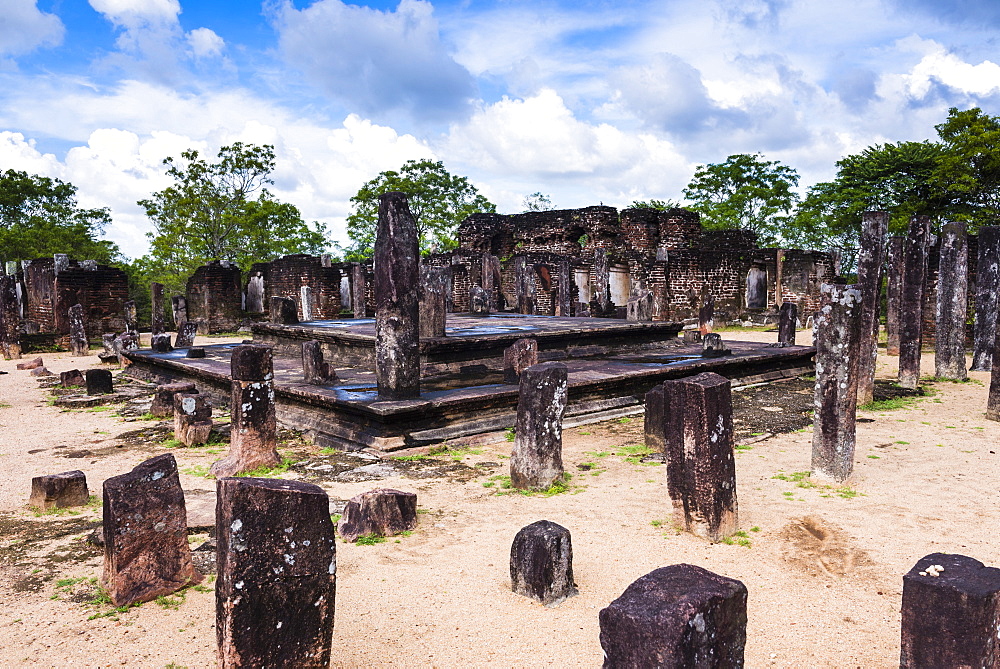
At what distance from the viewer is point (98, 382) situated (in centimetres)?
1137

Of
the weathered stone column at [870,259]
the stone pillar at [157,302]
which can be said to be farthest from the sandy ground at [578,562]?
the stone pillar at [157,302]

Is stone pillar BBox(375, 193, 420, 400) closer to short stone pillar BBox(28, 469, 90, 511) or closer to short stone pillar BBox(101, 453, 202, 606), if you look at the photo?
short stone pillar BBox(28, 469, 90, 511)

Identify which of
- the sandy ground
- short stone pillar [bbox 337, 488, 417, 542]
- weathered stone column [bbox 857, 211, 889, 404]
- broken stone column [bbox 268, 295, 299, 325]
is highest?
weathered stone column [bbox 857, 211, 889, 404]

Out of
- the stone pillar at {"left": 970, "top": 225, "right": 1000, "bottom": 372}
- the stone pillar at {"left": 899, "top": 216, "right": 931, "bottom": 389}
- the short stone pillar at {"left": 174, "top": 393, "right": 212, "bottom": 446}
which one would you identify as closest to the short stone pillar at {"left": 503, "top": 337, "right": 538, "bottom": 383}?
the short stone pillar at {"left": 174, "top": 393, "right": 212, "bottom": 446}

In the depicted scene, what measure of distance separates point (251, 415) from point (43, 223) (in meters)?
33.2

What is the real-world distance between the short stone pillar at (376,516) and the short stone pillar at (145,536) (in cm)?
107

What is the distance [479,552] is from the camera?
472 cm

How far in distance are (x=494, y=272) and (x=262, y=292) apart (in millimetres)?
9629

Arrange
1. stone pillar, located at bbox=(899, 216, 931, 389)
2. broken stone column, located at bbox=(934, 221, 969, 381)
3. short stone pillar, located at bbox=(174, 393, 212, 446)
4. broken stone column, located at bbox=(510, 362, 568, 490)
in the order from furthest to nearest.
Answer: broken stone column, located at bbox=(934, 221, 969, 381) < stone pillar, located at bbox=(899, 216, 931, 389) < short stone pillar, located at bbox=(174, 393, 212, 446) < broken stone column, located at bbox=(510, 362, 568, 490)

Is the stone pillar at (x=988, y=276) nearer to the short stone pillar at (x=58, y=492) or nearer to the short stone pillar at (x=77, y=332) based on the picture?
the short stone pillar at (x=58, y=492)

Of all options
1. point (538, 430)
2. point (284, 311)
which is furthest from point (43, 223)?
point (538, 430)

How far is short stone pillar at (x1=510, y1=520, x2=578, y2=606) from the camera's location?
397 centimetres

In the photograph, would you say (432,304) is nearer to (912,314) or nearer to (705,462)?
(705,462)

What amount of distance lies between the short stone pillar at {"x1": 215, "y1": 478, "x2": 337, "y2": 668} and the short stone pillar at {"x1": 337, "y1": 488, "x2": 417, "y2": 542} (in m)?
1.86
